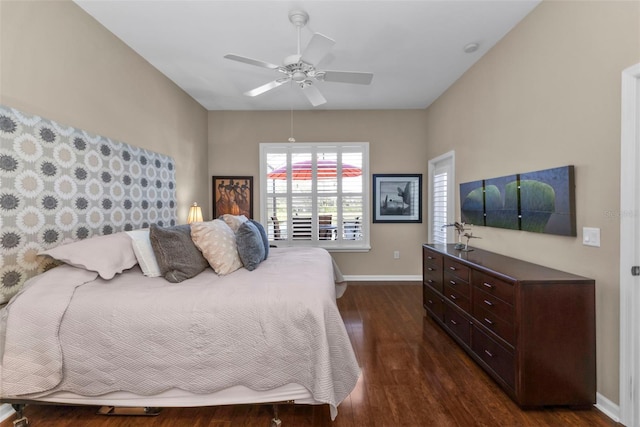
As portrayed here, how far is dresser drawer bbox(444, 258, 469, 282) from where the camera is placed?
7.88 feet

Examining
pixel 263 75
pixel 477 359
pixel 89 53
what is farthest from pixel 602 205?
pixel 89 53

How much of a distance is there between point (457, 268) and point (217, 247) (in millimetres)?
2130

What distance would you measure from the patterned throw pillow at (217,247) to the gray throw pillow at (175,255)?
7 cm

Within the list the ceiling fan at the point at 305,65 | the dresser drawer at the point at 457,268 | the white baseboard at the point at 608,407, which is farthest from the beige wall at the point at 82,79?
the white baseboard at the point at 608,407

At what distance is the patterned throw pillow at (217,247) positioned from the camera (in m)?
2.13

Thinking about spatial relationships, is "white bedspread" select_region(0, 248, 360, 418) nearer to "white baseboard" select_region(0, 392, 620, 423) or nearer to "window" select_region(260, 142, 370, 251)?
"white baseboard" select_region(0, 392, 620, 423)

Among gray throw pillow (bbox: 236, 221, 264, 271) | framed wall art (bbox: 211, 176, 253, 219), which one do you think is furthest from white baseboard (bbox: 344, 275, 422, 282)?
gray throw pillow (bbox: 236, 221, 264, 271)

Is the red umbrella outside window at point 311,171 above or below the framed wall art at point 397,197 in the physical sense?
above

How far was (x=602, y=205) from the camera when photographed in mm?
1737

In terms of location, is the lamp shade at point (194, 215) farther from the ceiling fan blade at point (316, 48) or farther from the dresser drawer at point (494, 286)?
the dresser drawer at point (494, 286)

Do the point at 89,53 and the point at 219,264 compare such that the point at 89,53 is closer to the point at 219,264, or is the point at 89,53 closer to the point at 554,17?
the point at 219,264

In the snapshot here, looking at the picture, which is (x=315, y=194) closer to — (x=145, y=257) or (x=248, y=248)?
(x=248, y=248)

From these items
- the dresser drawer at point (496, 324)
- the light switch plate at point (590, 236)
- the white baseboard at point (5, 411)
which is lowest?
the white baseboard at point (5, 411)

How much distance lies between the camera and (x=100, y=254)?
187 cm
